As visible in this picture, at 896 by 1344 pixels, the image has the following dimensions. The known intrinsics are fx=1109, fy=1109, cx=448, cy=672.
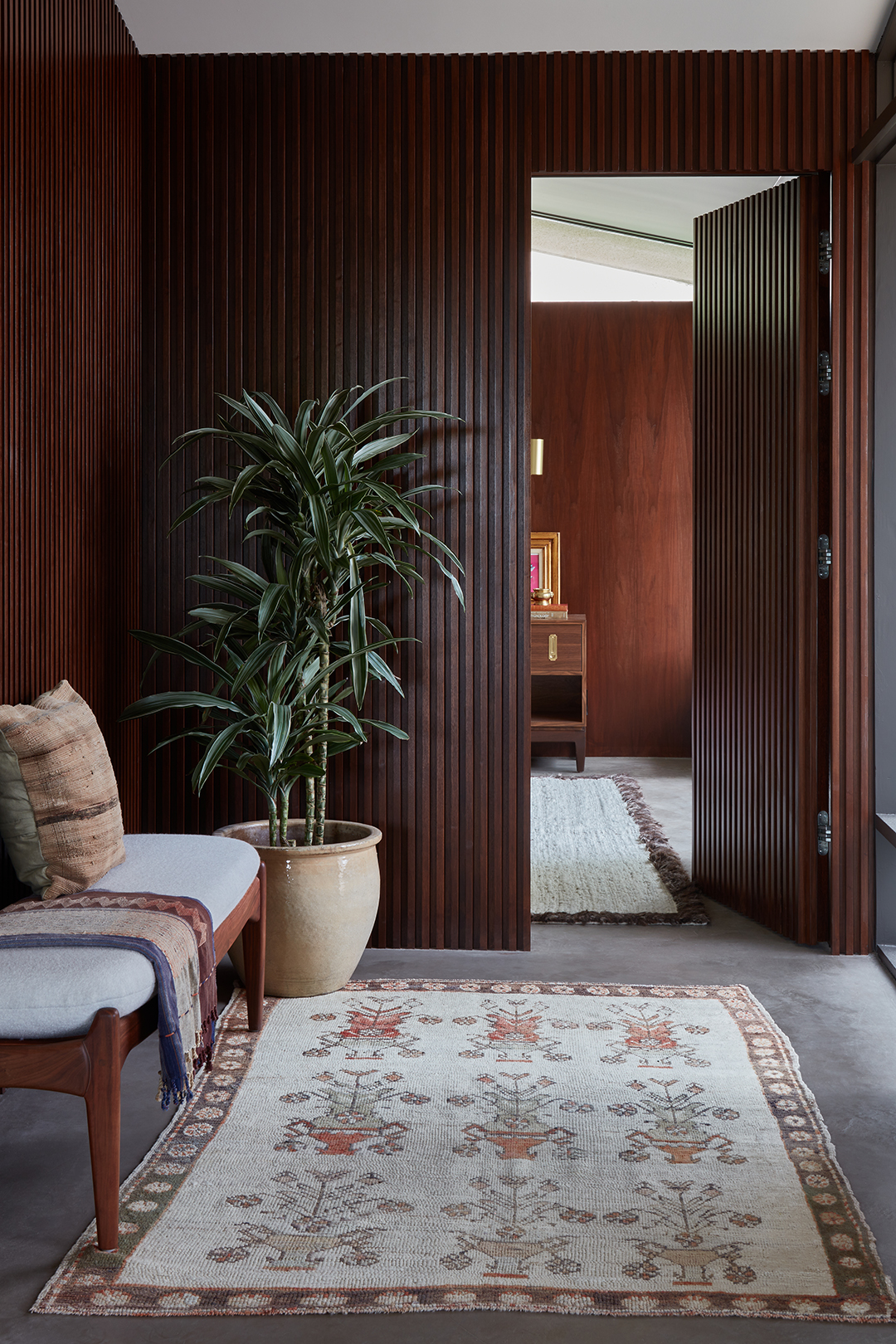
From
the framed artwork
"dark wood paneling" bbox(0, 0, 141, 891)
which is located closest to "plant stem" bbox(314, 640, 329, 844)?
"dark wood paneling" bbox(0, 0, 141, 891)

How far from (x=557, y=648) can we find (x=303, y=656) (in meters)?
4.04

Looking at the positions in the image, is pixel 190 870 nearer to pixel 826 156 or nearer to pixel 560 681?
pixel 826 156

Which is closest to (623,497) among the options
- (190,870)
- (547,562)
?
(547,562)

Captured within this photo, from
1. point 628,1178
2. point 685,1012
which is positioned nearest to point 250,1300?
point 628,1178

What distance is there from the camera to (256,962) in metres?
2.79

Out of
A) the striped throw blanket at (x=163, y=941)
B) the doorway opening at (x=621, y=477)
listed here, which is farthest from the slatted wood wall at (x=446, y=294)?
the doorway opening at (x=621, y=477)

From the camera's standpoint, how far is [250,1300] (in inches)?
67.7

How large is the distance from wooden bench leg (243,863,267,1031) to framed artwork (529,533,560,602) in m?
5.06

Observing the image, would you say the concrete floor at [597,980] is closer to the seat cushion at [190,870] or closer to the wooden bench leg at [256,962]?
the wooden bench leg at [256,962]

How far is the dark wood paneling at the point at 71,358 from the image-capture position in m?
2.58

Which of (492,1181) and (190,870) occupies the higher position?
(190,870)

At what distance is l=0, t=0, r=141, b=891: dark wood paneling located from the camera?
2.58 m

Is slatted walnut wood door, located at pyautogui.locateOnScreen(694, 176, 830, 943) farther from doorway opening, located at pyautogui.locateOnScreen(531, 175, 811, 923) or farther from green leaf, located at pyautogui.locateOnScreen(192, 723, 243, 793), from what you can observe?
doorway opening, located at pyautogui.locateOnScreen(531, 175, 811, 923)

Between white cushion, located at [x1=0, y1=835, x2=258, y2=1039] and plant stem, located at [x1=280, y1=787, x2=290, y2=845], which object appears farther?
plant stem, located at [x1=280, y1=787, x2=290, y2=845]
